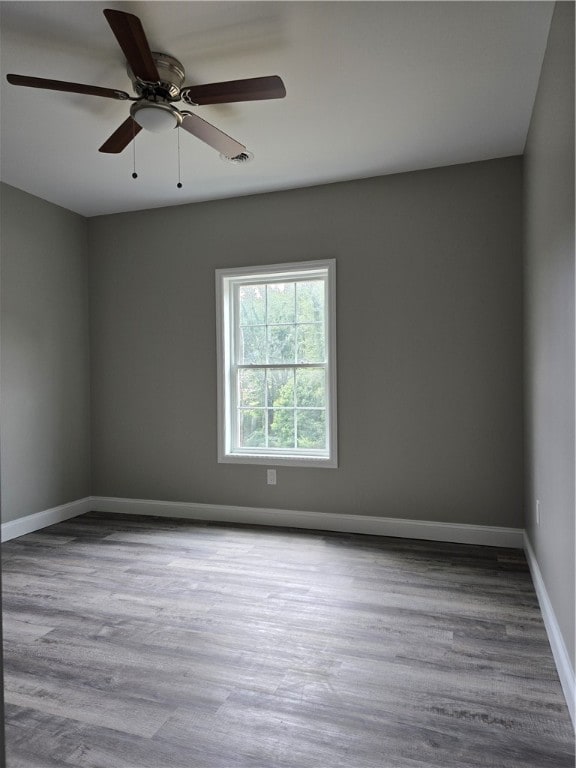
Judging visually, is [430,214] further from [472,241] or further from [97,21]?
[97,21]

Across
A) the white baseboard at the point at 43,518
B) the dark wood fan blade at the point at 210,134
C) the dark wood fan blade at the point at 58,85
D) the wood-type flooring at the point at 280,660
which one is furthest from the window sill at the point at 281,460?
the dark wood fan blade at the point at 58,85

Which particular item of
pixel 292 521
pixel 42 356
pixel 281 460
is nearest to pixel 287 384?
pixel 281 460

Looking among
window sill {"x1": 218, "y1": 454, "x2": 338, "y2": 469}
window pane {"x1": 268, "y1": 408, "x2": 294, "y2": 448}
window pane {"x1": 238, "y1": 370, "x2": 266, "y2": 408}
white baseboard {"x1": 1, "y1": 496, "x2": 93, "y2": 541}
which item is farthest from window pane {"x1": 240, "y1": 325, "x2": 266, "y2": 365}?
white baseboard {"x1": 1, "y1": 496, "x2": 93, "y2": 541}

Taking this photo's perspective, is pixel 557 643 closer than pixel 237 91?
Yes

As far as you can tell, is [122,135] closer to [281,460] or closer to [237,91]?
[237,91]

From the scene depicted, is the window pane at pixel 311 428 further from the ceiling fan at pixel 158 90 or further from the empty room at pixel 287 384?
the ceiling fan at pixel 158 90

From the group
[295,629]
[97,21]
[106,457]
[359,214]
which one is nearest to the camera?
[97,21]

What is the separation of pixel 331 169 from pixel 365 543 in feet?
8.96

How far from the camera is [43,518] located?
436cm

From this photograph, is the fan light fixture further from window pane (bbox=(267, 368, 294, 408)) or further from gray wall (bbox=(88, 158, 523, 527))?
window pane (bbox=(267, 368, 294, 408))

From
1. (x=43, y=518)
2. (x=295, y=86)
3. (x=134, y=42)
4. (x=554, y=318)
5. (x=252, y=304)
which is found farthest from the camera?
(x=252, y=304)

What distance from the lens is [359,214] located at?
4.07 meters

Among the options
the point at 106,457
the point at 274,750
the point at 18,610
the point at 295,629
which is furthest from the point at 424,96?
the point at 106,457

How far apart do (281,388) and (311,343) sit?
1.49 ft
